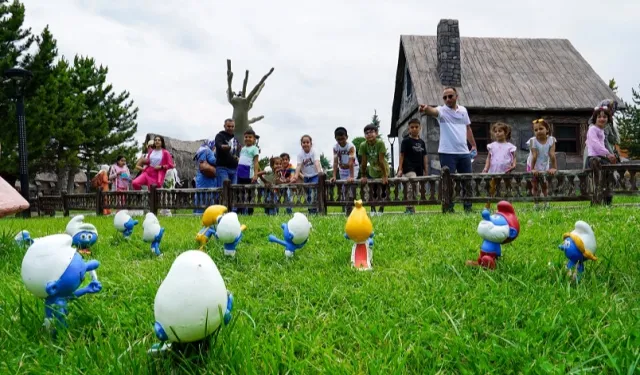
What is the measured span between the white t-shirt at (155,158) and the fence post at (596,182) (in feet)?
28.9

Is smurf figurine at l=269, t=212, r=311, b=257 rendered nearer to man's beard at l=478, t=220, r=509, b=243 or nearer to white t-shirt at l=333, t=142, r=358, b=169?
man's beard at l=478, t=220, r=509, b=243

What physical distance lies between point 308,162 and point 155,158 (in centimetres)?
370

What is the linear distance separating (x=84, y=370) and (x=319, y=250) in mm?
2469

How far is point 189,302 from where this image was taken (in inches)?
58.2

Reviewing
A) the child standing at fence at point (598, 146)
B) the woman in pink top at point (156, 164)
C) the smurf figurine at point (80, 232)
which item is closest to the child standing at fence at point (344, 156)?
the woman in pink top at point (156, 164)

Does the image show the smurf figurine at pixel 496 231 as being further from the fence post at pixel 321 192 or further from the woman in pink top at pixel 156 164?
the woman in pink top at pixel 156 164

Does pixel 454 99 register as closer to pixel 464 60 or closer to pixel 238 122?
pixel 238 122

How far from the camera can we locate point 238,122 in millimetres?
16172

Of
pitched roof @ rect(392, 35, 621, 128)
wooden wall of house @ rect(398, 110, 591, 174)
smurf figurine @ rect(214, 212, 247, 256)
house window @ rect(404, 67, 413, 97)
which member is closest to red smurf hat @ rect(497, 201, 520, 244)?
smurf figurine @ rect(214, 212, 247, 256)

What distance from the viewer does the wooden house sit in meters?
17.0

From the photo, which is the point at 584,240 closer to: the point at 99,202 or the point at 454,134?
the point at 454,134

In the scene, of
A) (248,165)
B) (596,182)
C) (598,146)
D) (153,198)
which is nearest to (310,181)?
(248,165)

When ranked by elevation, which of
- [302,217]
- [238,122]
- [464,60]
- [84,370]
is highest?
[464,60]

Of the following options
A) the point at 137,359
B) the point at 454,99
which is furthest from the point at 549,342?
the point at 454,99
